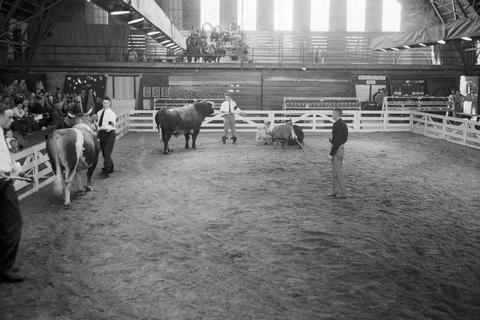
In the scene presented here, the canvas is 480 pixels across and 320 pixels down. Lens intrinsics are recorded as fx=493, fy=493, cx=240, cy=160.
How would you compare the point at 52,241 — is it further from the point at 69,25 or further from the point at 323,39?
the point at 323,39

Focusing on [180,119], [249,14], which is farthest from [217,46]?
[180,119]

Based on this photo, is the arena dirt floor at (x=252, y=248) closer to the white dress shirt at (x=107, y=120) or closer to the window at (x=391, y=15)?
the white dress shirt at (x=107, y=120)

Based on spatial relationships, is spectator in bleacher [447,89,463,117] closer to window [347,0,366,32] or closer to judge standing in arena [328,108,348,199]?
window [347,0,366,32]

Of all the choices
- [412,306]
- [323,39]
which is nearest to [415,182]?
[412,306]

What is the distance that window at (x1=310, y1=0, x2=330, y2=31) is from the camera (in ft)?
110

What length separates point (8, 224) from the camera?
5.26 m

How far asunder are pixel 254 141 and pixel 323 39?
52.8 feet

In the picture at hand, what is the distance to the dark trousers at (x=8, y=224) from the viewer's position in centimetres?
523

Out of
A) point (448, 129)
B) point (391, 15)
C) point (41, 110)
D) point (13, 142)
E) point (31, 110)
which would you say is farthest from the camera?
point (391, 15)

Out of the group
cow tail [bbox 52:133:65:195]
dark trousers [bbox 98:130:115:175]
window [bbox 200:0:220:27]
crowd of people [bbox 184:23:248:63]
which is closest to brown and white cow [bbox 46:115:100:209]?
cow tail [bbox 52:133:65:195]

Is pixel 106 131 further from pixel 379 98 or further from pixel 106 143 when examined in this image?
pixel 379 98

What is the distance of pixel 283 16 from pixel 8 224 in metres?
30.3

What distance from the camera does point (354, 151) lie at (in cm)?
1628

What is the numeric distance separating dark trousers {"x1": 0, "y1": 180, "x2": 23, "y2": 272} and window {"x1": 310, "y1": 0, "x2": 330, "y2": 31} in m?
30.4
